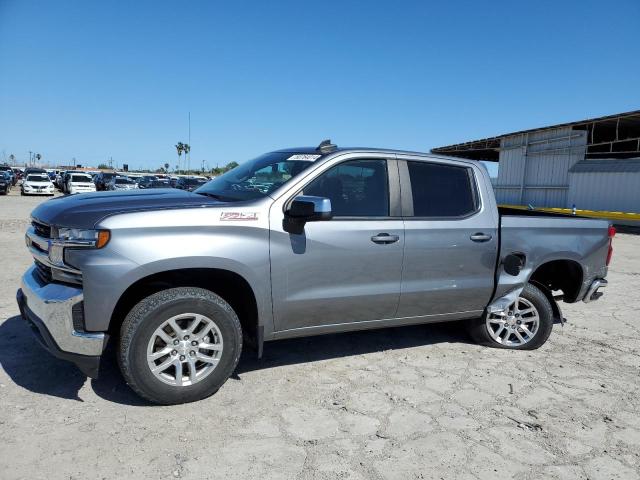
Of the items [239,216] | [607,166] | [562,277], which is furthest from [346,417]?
[607,166]

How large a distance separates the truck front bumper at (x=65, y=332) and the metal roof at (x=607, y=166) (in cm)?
2397

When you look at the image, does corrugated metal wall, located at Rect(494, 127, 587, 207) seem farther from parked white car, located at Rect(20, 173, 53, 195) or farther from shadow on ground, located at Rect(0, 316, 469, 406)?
parked white car, located at Rect(20, 173, 53, 195)

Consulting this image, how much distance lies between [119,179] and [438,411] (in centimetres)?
2943

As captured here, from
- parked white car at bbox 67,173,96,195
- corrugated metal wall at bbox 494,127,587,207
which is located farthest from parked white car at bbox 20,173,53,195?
corrugated metal wall at bbox 494,127,587,207

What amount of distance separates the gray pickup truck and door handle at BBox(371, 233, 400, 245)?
0.04 feet

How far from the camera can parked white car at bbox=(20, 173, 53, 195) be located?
28953 mm

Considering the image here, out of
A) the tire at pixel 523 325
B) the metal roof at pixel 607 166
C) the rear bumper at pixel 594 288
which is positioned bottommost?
the tire at pixel 523 325

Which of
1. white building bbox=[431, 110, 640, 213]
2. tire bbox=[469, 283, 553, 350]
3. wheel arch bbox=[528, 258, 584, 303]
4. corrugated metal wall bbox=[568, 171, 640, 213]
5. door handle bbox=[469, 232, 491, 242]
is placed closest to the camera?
door handle bbox=[469, 232, 491, 242]

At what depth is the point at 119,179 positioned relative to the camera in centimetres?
2923

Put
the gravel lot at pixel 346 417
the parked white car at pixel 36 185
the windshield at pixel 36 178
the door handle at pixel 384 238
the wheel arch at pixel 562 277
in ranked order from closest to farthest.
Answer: the gravel lot at pixel 346 417
the door handle at pixel 384 238
the wheel arch at pixel 562 277
the parked white car at pixel 36 185
the windshield at pixel 36 178

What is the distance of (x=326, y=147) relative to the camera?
4090 millimetres

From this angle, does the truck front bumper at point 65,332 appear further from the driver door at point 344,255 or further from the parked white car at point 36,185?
the parked white car at point 36,185

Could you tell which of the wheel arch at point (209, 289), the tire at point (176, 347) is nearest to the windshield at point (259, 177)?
the wheel arch at point (209, 289)

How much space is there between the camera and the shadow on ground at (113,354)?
3578mm
